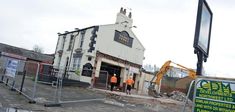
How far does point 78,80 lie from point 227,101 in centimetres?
2345

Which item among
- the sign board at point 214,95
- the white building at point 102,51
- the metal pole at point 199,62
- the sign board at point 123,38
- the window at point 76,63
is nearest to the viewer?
the sign board at point 214,95

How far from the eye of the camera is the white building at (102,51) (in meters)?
29.2

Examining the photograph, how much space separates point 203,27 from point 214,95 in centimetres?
255

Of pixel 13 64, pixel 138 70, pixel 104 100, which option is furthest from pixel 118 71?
pixel 13 64

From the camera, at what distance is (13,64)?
17547 millimetres

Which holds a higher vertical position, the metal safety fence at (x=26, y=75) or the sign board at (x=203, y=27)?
the sign board at (x=203, y=27)

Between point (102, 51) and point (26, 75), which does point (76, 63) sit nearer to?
point (102, 51)

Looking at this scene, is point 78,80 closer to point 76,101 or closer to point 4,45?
point 76,101

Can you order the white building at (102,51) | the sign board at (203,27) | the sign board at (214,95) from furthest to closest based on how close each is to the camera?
the white building at (102,51) < the sign board at (203,27) < the sign board at (214,95)

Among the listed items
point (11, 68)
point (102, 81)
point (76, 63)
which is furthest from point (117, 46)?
point (11, 68)

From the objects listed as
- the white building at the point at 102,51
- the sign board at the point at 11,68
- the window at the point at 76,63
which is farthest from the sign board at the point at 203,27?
the window at the point at 76,63

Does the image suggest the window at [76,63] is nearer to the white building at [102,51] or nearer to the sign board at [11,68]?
the white building at [102,51]

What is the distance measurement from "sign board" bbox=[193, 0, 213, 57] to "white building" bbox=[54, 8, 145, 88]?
1907 cm

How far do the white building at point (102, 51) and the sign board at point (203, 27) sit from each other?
19073mm
